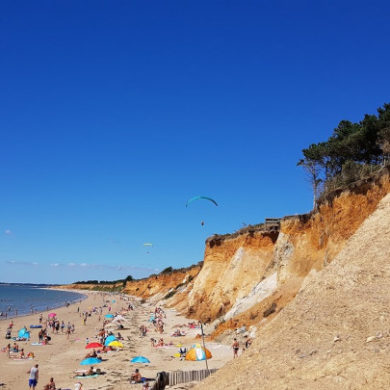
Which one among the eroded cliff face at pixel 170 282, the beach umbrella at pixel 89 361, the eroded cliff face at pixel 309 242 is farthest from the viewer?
the eroded cliff face at pixel 170 282

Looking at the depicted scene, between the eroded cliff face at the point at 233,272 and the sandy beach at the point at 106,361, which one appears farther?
the eroded cliff face at the point at 233,272

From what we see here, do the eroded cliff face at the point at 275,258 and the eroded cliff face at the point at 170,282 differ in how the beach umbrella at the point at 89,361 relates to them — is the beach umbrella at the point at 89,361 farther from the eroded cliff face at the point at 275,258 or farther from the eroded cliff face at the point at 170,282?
the eroded cliff face at the point at 170,282

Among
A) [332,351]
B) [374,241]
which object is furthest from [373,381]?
[374,241]

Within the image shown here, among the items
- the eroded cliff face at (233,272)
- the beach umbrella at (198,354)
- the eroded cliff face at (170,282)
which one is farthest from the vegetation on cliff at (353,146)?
the eroded cliff face at (170,282)

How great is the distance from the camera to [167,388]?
1603 centimetres

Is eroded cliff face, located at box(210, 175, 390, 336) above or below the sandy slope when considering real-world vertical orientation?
above

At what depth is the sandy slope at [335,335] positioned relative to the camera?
9383 mm

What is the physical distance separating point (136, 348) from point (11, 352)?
9.58m

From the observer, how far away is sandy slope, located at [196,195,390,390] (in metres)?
9.38

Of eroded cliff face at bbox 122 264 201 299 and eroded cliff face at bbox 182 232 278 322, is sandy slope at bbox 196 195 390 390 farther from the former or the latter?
eroded cliff face at bbox 122 264 201 299

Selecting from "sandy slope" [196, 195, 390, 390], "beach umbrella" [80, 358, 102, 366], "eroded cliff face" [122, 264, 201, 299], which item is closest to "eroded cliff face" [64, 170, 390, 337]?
"sandy slope" [196, 195, 390, 390]

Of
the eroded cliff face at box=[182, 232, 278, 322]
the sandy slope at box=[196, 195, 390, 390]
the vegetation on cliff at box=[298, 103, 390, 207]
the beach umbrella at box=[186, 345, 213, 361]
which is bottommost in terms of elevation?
the beach umbrella at box=[186, 345, 213, 361]

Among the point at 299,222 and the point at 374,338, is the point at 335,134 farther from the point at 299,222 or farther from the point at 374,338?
the point at 374,338

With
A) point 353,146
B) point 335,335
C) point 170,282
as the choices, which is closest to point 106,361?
point 335,335
